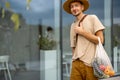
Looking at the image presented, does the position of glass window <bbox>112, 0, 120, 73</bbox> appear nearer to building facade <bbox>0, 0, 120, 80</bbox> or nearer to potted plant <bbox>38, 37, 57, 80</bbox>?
building facade <bbox>0, 0, 120, 80</bbox>

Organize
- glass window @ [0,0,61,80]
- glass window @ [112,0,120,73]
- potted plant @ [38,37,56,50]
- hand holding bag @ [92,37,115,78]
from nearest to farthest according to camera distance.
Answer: hand holding bag @ [92,37,115,78], glass window @ [0,0,61,80], potted plant @ [38,37,56,50], glass window @ [112,0,120,73]

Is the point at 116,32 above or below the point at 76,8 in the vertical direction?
below

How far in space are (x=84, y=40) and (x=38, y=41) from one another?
3.47 metres

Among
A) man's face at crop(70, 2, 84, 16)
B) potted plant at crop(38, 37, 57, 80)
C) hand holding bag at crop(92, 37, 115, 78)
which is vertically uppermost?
man's face at crop(70, 2, 84, 16)

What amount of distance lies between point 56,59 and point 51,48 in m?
0.31

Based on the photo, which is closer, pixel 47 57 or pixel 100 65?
pixel 100 65

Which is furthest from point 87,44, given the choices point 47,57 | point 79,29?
point 47,57

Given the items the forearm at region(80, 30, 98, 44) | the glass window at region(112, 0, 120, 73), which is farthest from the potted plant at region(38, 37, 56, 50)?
the forearm at region(80, 30, 98, 44)

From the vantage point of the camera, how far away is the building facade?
5.44m

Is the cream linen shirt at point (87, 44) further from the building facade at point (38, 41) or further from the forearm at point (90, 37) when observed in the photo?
the building facade at point (38, 41)

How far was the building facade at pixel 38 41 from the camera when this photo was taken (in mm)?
5438

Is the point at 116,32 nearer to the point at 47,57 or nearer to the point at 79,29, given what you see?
the point at 47,57

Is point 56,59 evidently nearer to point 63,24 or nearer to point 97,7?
point 63,24

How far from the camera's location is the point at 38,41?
18.6ft
